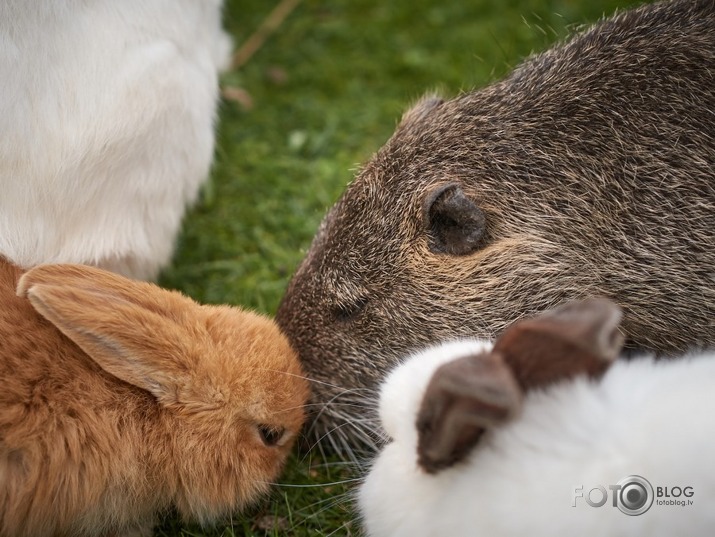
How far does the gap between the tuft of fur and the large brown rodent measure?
56 cm

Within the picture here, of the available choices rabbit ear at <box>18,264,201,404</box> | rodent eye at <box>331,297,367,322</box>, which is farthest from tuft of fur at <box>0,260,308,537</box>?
rodent eye at <box>331,297,367,322</box>

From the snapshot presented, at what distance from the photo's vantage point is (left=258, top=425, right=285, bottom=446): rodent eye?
298 centimetres

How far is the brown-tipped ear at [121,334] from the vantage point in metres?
2.65

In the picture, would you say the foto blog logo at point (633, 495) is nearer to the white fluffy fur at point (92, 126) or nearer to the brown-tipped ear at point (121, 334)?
the brown-tipped ear at point (121, 334)

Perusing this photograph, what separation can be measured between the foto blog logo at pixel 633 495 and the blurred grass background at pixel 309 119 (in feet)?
3.66

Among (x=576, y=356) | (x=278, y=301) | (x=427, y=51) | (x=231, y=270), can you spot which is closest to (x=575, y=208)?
(x=576, y=356)

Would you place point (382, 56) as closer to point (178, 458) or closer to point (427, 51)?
point (427, 51)

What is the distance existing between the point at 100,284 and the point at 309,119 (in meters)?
2.98

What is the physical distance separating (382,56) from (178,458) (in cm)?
417

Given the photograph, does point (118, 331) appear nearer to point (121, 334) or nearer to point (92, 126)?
point (121, 334)

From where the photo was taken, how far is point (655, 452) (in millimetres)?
2246

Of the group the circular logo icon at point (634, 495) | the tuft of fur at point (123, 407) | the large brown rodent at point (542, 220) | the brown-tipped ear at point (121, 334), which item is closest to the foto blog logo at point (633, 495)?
the circular logo icon at point (634, 495)

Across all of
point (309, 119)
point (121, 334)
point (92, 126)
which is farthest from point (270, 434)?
point (309, 119)

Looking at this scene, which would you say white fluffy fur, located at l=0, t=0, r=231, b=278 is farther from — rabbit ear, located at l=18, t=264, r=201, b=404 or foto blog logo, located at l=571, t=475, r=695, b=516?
foto blog logo, located at l=571, t=475, r=695, b=516
